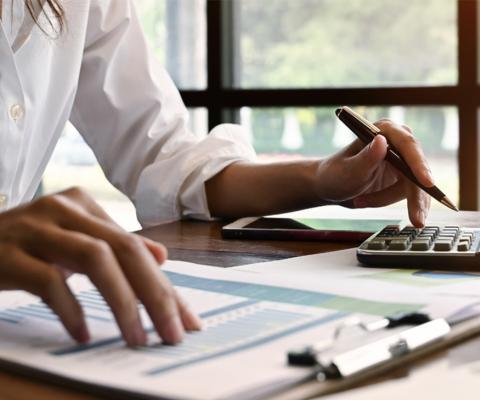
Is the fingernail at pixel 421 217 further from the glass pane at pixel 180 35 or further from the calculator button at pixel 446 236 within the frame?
the glass pane at pixel 180 35

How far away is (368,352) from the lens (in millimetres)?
524

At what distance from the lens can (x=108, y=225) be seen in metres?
0.59

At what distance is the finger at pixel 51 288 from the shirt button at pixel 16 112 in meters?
0.67

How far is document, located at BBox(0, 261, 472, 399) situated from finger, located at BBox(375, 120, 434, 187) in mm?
264

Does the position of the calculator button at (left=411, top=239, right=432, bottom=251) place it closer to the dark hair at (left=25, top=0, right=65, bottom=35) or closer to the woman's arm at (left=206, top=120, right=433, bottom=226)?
the woman's arm at (left=206, top=120, right=433, bottom=226)

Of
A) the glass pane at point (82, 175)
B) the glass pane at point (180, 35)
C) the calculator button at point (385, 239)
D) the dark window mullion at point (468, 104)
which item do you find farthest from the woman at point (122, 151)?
the glass pane at point (82, 175)

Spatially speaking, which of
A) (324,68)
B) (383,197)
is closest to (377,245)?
(383,197)

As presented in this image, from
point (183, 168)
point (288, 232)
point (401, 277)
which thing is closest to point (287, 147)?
point (183, 168)

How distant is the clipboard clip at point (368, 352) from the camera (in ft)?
1.63

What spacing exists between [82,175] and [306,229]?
2.37m

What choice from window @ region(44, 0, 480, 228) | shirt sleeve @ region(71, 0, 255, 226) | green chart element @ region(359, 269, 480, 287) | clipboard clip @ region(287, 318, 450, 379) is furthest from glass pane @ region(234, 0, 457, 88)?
clipboard clip @ region(287, 318, 450, 379)

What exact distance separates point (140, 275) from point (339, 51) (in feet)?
7.80

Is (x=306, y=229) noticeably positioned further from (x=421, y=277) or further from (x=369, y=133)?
(x=421, y=277)

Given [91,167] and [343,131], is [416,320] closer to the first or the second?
[343,131]
